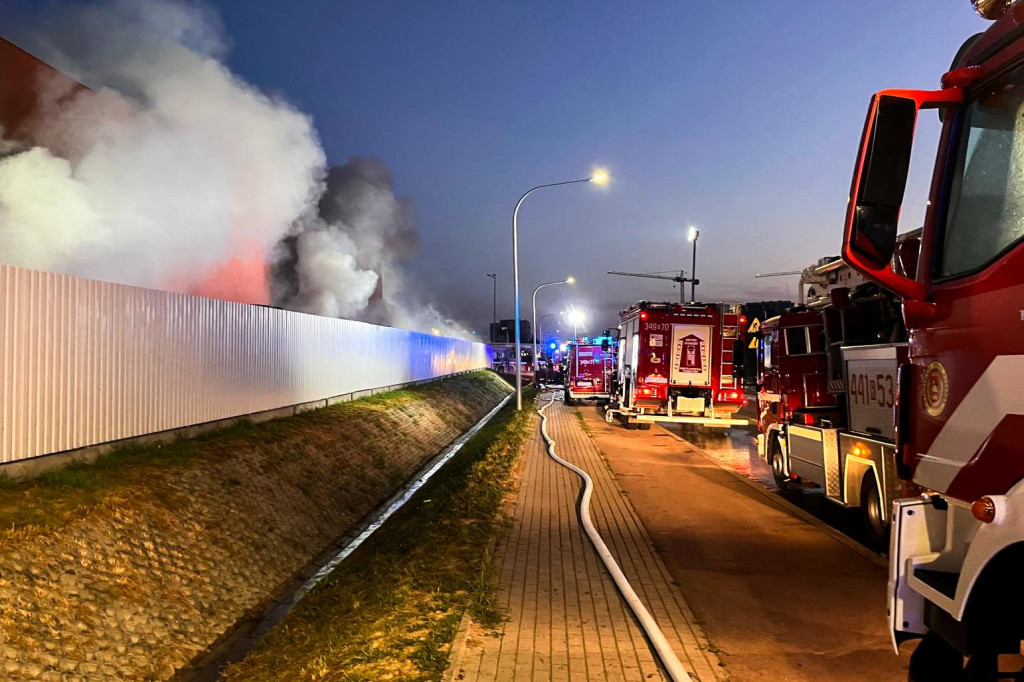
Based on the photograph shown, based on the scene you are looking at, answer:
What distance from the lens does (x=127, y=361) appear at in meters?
9.83

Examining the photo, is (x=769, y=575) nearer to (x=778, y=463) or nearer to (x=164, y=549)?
(x=778, y=463)

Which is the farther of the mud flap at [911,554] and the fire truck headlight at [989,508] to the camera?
the mud flap at [911,554]

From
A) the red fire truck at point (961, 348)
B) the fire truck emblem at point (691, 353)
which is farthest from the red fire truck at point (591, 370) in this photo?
the red fire truck at point (961, 348)

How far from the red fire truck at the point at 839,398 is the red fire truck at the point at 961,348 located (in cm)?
274

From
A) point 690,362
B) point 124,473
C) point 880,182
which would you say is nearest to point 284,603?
point 124,473

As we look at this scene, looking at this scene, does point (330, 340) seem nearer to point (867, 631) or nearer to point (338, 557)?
point (338, 557)

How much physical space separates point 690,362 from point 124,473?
45.0 feet

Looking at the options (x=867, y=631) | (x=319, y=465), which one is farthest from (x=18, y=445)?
(x=867, y=631)

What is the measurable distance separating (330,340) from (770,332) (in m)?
11.9

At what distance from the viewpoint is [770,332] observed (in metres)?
12.5

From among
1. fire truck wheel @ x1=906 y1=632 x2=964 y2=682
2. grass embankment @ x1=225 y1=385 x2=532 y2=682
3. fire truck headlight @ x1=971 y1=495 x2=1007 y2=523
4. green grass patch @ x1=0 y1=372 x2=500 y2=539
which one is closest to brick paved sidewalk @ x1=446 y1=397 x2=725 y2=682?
grass embankment @ x1=225 y1=385 x2=532 y2=682

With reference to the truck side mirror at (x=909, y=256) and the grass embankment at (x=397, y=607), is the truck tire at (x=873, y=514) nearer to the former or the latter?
the grass embankment at (x=397, y=607)

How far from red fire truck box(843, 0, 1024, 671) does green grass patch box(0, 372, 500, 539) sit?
6.86m

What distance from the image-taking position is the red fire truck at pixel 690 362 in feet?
59.3
